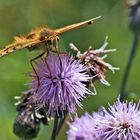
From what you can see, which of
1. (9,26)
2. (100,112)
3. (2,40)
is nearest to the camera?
(100,112)

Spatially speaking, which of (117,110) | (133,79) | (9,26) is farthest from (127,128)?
(9,26)

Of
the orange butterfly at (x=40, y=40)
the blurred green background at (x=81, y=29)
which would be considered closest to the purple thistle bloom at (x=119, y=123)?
the orange butterfly at (x=40, y=40)

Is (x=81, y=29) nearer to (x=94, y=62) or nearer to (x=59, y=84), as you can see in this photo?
(x=94, y=62)

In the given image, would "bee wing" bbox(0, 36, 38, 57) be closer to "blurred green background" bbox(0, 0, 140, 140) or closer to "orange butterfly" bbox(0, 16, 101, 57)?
"orange butterfly" bbox(0, 16, 101, 57)

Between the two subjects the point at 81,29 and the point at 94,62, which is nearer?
the point at 94,62

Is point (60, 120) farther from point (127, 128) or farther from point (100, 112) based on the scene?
point (127, 128)

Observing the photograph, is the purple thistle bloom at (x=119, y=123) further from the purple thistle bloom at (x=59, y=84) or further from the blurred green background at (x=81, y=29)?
the blurred green background at (x=81, y=29)

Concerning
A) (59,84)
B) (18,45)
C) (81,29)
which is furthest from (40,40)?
(81,29)
